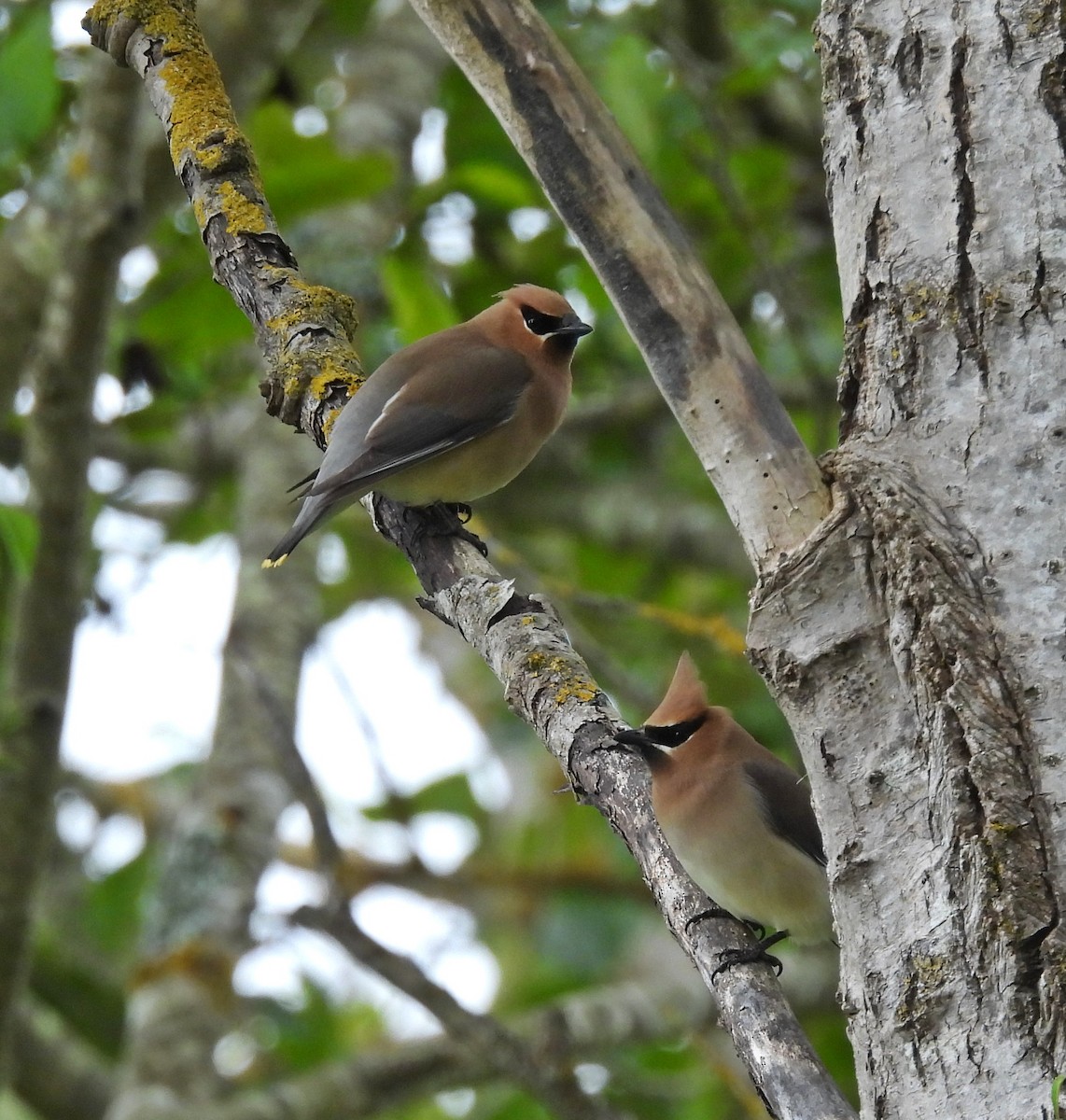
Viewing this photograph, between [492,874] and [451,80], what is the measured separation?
12.6ft

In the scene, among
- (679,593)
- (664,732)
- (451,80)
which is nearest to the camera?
(664,732)

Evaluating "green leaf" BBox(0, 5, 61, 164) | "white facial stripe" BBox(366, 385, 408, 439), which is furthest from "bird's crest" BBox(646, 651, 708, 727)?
"green leaf" BBox(0, 5, 61, 164)

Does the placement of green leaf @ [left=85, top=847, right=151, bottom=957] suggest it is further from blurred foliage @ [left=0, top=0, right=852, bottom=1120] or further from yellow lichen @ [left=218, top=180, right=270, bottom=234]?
yellow lichen @ [left=218, top=180, right=270, bottom=234]

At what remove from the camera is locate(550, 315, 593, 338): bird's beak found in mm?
4797

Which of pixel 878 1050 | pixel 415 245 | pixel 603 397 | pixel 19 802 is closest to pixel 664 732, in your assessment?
pixel 878 1050

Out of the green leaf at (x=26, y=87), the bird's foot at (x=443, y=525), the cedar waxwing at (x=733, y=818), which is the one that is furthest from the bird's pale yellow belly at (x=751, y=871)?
the green leaf at (x=26, y=87)

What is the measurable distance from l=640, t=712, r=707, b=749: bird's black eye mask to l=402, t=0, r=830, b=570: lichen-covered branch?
1398mm

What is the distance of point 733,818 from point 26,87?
298 centimetres

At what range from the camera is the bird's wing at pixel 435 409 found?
146 inches

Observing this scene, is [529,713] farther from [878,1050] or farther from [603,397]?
[603,397]

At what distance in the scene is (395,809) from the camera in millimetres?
4500

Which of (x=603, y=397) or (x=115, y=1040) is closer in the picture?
(x=115, y=1040)

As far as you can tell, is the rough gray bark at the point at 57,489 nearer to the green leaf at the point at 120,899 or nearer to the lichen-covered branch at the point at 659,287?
the green leaf at the point at 120,899

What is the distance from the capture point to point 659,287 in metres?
Answer: 2.17
